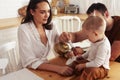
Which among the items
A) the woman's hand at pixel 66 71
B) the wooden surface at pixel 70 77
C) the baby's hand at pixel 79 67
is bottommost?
the wooden surface at pixel 70 77

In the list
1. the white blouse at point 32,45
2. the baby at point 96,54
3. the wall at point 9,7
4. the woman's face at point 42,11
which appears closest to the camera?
the baby at point 96,54

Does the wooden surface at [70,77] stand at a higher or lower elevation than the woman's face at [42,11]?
lower

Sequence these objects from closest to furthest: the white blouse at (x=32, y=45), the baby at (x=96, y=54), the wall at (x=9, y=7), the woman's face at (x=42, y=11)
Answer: the baby at (x=96, y=54), the white blouse at (x=32, y=45), the woman's face at (x=42, y=11), the wall at (x=9, y=7)

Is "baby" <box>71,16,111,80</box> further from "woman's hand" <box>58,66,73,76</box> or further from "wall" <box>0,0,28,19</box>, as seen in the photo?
"wall" <box>0,0,28,19</box>

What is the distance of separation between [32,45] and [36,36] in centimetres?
8

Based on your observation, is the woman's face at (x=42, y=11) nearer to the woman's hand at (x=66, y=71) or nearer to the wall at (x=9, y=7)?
the woman's hand at (x=66, y=71)

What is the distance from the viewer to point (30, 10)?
1.49 m

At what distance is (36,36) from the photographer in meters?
Result: 1.45

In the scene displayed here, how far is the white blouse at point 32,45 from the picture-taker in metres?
1.30

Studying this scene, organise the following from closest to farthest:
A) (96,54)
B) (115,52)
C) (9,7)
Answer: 1. (96,54)
2. (115,52)
3. (9,7)

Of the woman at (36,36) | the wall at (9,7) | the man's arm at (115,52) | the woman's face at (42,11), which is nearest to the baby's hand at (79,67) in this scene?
the woman at (36,36)

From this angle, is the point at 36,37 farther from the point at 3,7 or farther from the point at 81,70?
the point at 3,7

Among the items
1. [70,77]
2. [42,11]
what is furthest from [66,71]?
[42,11]

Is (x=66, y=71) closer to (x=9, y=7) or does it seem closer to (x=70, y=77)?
(x=70, y=77)
